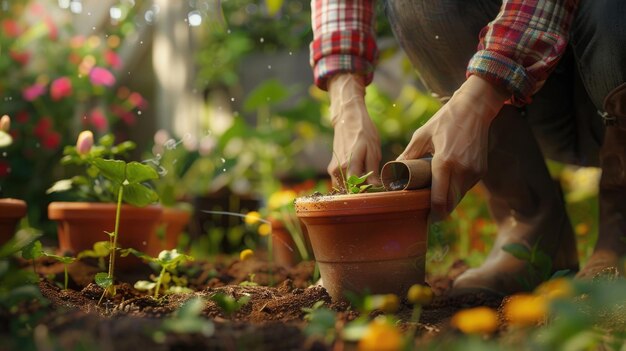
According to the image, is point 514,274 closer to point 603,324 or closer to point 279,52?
point 603,324

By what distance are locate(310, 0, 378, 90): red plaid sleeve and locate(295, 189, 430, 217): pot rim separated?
1.25ft

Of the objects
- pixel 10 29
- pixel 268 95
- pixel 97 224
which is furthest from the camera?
pixel 10 29

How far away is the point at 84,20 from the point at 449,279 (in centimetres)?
267

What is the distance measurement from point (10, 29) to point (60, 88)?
0.39 m

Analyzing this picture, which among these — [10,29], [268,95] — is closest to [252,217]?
[268,95]

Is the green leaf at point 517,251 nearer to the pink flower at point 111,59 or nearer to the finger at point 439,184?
the finger at point 439,184

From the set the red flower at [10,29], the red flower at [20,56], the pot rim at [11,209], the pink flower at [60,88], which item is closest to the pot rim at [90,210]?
the pot rim at [11,209]

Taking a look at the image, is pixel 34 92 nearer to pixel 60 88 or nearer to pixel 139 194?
pixel 60 88

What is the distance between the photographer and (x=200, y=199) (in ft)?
9.23

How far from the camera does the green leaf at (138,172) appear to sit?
1.27 meters

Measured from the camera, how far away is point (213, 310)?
1127mm

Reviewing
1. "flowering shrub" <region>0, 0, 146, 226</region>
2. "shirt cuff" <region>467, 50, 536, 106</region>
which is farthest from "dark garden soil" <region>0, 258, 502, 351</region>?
"flowering shrub" <region>0, 0, 146, 226</region>

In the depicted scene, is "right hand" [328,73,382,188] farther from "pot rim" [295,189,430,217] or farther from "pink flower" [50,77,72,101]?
"pink flower" [50,77,72,101]

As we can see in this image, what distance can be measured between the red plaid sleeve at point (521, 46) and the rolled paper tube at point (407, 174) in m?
0.19
